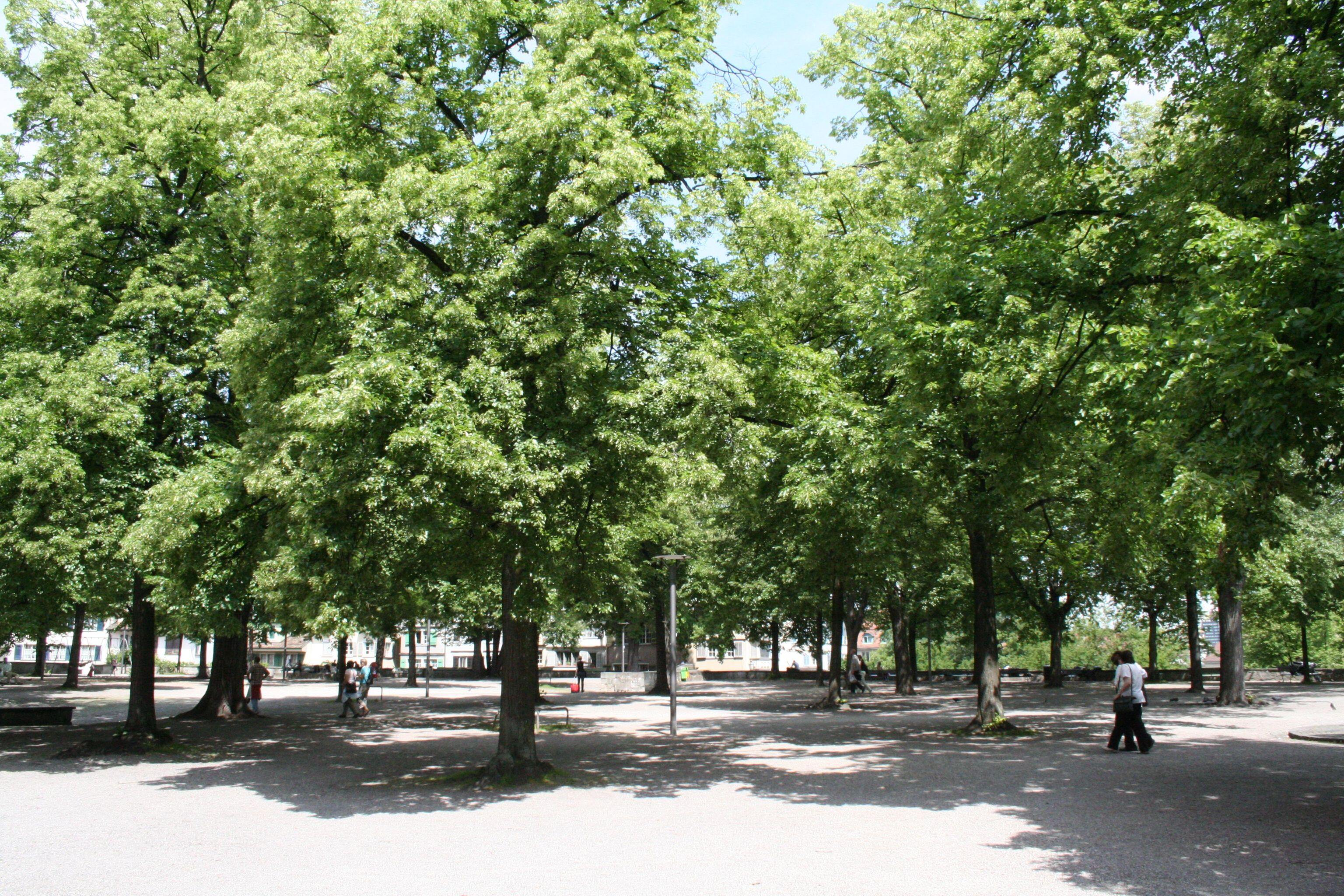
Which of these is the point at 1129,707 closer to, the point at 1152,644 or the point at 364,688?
the point at 364,688

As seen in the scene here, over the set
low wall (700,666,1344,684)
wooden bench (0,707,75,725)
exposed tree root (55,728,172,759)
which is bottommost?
low wall (700,666,1344,684)

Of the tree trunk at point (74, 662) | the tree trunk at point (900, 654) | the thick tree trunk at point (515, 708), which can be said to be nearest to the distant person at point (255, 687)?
the thick tree trunk at point (515, 708)

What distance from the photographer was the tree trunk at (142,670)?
18297 millimetres

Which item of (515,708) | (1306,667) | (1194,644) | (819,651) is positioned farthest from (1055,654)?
(515,708)

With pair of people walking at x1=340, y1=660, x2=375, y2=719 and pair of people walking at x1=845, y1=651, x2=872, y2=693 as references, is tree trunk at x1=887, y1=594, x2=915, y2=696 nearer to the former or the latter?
pair of people walking at x1=845, y1=651, x2=872, y2=693

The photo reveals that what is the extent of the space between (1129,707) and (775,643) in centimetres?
4259

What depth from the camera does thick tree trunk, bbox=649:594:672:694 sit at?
39.2m

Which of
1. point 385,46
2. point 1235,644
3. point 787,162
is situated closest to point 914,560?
point 1235,644

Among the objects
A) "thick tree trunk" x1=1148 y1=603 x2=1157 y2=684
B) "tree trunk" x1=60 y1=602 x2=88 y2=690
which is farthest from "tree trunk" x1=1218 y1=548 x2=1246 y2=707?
"tree trunk" x1=60 y1=602 x2=88 y2=690

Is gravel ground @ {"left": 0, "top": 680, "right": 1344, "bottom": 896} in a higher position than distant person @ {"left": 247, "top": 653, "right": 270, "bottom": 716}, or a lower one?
higher

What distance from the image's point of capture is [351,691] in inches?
1053

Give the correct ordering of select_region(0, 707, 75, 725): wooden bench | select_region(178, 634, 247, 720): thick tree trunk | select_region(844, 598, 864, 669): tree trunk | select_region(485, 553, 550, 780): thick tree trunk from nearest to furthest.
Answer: select_region(485, 553, 550, 780): thick tree trunk < select_region(0, 707, 75, 725): wooden bench < select_region(178, 634, 247, 720): thick tree trunk < select_region(844, 598, 864, 669): tree trunk

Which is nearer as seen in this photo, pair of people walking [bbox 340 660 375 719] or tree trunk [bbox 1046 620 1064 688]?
pair of people walking [bbox 340 660 375 719]

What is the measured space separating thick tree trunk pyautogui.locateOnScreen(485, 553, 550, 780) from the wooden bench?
661 inches
